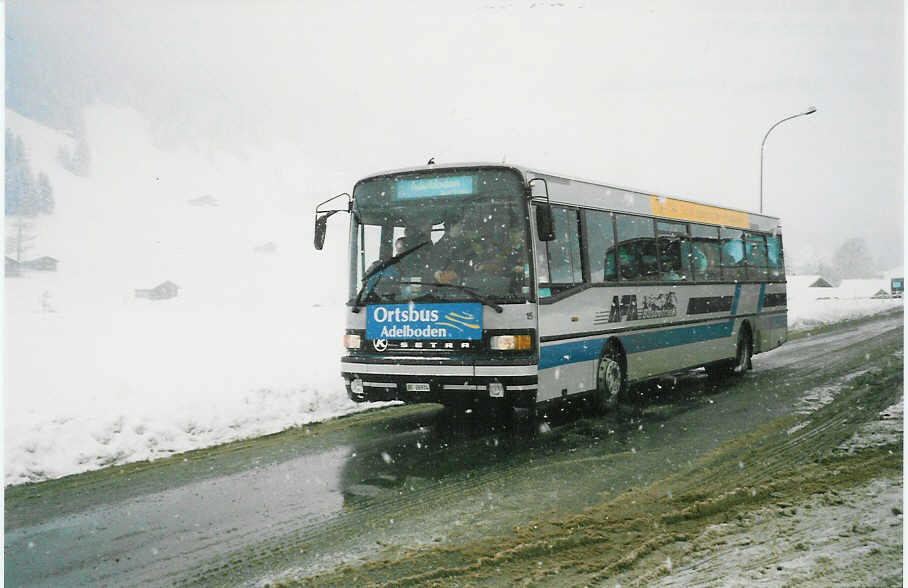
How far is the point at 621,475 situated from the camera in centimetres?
666

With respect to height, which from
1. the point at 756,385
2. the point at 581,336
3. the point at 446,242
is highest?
the point at 446,242

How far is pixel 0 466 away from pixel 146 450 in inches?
54.9

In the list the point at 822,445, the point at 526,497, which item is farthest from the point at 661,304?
the point at 526,497

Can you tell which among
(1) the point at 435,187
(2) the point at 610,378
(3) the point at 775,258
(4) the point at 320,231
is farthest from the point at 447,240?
(3) the point at 775,258

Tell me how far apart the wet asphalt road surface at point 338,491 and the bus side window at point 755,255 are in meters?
5.13

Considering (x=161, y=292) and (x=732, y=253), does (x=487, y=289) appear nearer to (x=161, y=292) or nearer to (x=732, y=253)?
(x=732, y=253)

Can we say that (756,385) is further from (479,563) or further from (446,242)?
(479,563)

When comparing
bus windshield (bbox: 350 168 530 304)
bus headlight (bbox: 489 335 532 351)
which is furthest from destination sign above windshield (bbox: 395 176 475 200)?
bus headlight (bbox: 489 335 532 351)

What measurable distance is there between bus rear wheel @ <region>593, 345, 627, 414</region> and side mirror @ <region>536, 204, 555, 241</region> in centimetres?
227

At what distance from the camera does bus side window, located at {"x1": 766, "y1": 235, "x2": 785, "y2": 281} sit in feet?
53.0

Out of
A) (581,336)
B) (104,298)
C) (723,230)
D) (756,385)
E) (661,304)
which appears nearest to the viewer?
(581,336)

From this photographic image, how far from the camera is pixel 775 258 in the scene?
1652 centimetres

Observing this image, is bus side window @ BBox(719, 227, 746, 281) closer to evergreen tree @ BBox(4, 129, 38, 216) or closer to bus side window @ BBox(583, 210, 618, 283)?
bus side window @ BBox(583, 210, 618, 283)

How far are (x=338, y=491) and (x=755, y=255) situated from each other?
451 inches
